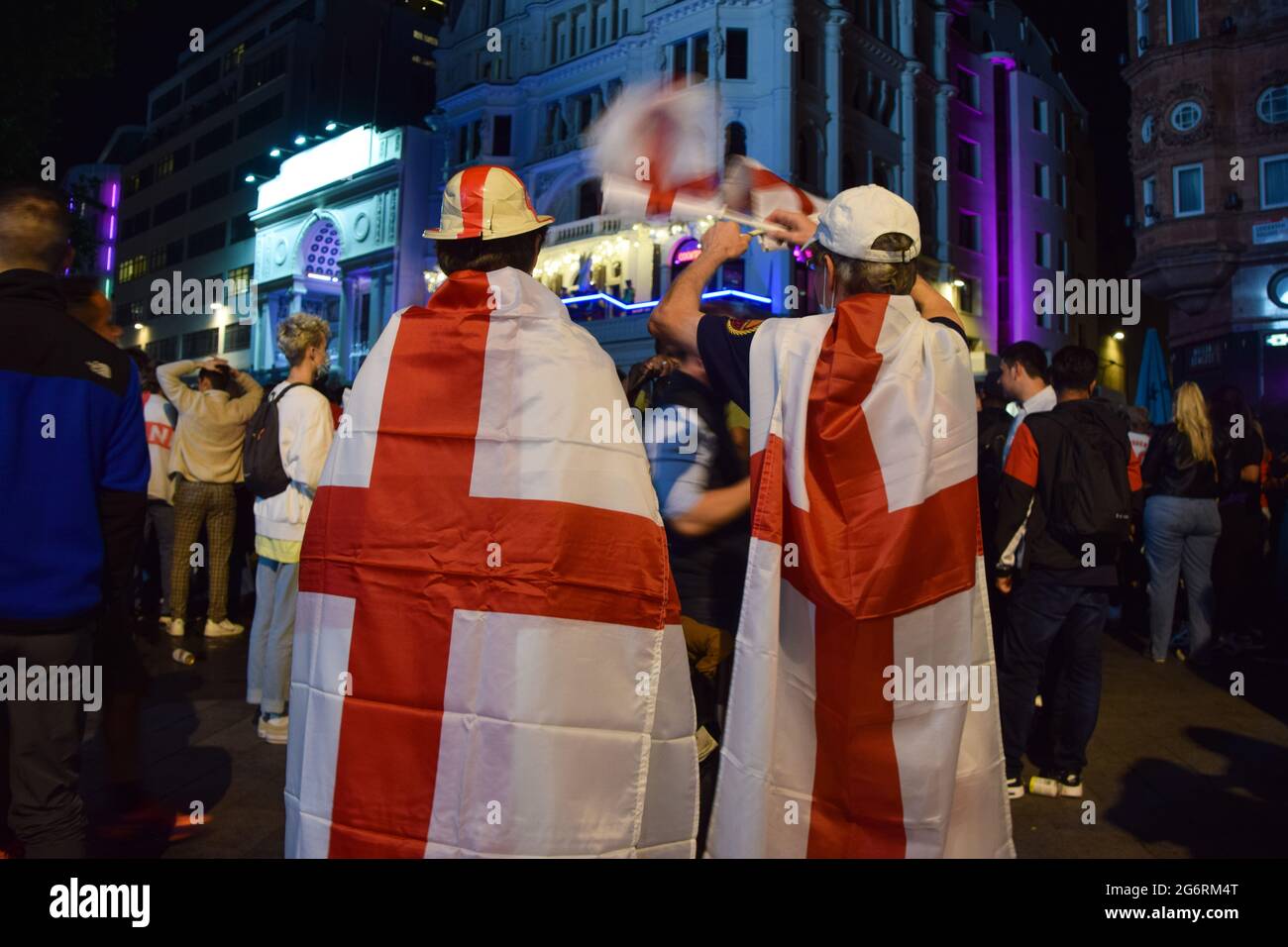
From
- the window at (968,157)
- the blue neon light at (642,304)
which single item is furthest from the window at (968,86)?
the blue neon light at (642,304)

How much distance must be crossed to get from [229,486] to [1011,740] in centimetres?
616

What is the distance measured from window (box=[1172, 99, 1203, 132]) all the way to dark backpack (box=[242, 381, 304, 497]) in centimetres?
2919

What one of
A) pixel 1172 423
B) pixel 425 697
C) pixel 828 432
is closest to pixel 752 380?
pixel 828 432

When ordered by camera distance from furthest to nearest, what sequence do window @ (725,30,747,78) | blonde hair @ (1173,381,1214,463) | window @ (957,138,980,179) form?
1. window @ (957,138,980,179)
2. window @ (725,30,747,78)
3. blonde hair @ (1173,381,1214,463)

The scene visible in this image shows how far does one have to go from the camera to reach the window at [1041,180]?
134ft

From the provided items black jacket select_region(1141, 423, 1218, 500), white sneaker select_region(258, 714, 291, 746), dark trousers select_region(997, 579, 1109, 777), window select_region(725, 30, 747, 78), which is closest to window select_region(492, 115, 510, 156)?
window select_region(725, 30, 747, 78)

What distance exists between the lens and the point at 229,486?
7.47m

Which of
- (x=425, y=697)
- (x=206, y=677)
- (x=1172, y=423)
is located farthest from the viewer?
(x=1172, y=423)

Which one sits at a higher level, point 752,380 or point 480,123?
point 480,123

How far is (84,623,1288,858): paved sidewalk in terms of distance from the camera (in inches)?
149

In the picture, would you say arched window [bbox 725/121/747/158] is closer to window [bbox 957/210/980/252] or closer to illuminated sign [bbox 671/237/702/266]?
illuminated sign [bbox 671/237/702/266]

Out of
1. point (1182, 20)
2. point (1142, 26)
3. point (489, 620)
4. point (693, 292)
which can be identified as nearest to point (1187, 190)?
point (1182, 20)

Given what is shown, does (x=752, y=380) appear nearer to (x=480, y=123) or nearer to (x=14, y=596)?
(x=14, y=596)

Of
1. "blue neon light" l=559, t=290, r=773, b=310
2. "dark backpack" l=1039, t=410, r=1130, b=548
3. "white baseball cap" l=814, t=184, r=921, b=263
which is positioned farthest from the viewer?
"blue neon light" l=559, t=290, r=773, b=310
